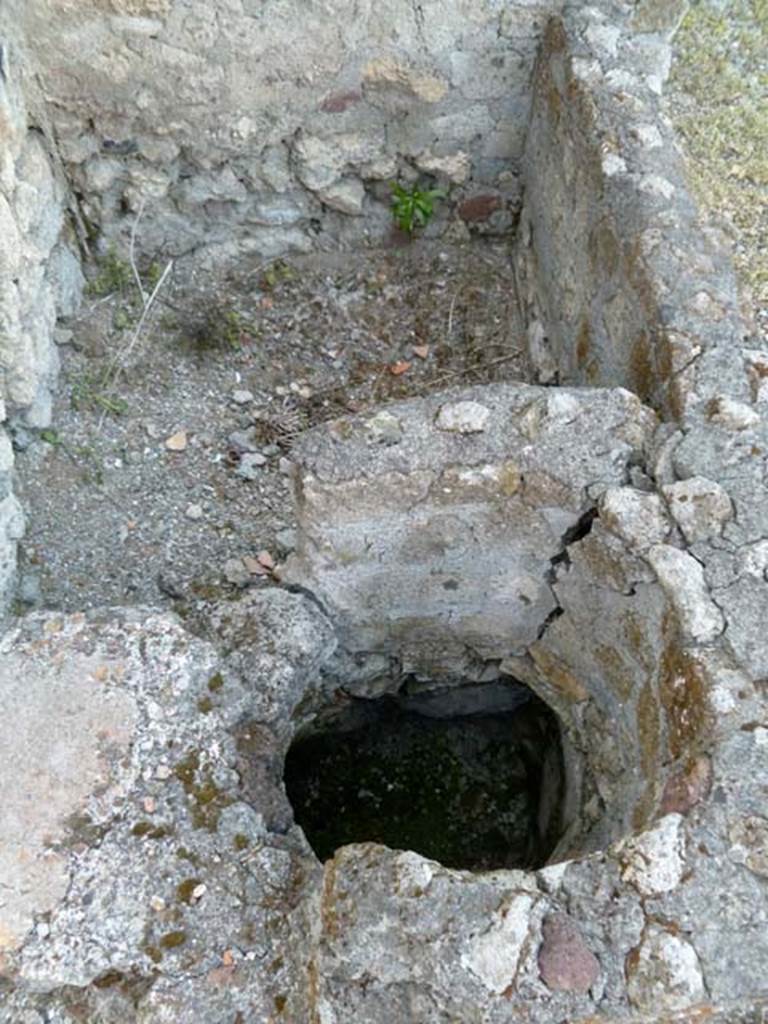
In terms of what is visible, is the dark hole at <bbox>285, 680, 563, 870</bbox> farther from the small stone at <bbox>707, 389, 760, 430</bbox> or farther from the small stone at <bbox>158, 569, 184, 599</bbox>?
the small stone at <bbox>707, 389, 760, 430</bbox>

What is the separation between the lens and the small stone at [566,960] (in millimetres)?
1658

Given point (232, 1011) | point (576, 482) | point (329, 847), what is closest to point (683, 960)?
point (232, 1011)

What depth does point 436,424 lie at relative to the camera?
7.45 feet

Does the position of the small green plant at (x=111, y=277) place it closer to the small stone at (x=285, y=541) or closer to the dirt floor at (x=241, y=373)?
the dirt floor at (x=241, y=373)

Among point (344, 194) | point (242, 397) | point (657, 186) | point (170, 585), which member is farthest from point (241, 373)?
point (657, 186)

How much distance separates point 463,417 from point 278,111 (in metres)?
1.62

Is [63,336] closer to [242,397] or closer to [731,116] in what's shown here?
[242,397]

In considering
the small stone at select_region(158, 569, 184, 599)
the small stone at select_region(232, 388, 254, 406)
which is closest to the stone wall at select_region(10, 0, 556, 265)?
the small stone at select_region(232, 388, 254, 406)

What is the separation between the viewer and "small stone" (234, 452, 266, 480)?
10.4 feet

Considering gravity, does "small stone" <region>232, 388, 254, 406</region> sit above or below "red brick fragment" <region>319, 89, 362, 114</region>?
below

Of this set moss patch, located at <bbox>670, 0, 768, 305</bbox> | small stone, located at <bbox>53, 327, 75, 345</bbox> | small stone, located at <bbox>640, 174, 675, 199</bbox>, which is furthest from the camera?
moss patch, located at <bbox>670, 0, 768, 305</bbox>

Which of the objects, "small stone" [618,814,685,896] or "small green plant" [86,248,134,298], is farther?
"small green plant" [86,248,134,298]

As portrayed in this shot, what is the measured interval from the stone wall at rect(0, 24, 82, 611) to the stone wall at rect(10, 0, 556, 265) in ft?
0.39

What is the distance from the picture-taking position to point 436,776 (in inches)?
139
